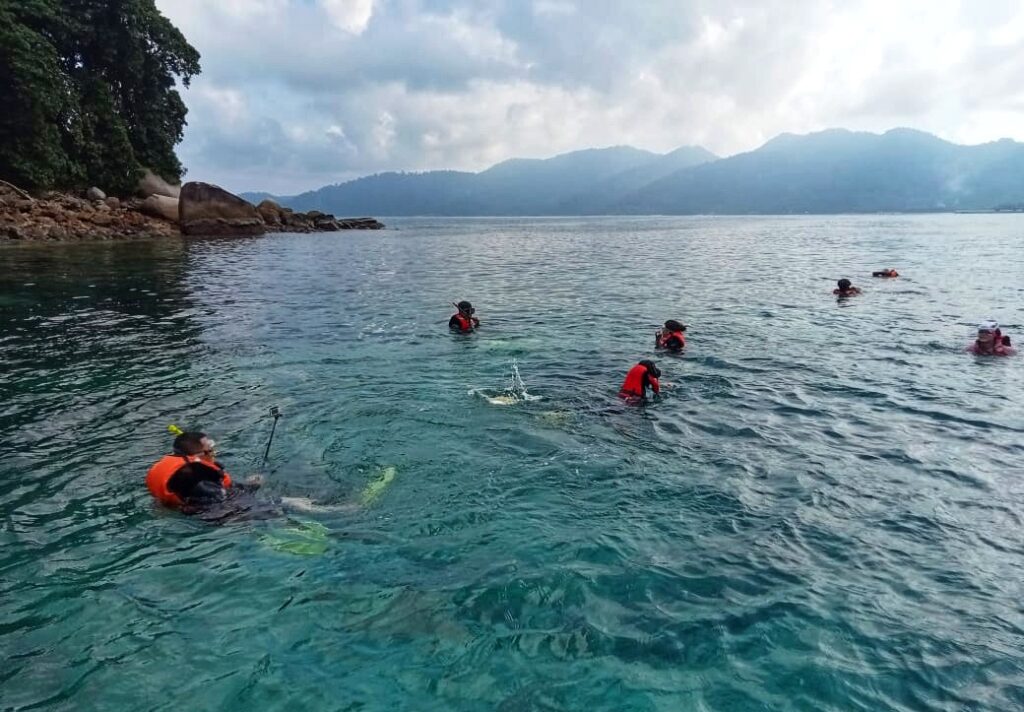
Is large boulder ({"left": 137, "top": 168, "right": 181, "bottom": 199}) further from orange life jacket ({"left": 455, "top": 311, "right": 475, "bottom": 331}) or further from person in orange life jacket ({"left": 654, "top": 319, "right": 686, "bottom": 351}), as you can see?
person in orange life jacket ({"left": 654, "top": 319, "right": 686, "bottom": 351})

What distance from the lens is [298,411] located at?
12.4m

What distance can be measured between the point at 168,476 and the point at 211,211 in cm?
6362

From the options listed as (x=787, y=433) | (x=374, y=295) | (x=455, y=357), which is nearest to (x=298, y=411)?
(x=455, y=357)

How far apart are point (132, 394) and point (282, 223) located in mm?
73360

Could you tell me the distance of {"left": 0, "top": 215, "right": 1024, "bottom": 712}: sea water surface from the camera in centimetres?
539

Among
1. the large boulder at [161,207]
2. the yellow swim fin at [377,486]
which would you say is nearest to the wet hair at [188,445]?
the yellow swim fin at [377,486]

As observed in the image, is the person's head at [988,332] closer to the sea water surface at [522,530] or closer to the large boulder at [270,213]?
the sea water surface at [522,530]

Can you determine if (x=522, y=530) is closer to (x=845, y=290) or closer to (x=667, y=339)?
(x=667, y=339)

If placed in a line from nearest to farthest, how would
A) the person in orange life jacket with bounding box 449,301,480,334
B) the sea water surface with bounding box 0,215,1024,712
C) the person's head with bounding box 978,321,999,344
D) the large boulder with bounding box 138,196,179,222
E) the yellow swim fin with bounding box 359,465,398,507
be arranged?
the sea water surface with bounding box 0,215,1024,712, the yellow swim fin with bounding box 359,465,398,507, the person's head with bounding box 978,321,999,344, the person in orange life jacket with bounding box 449,301,480,334, the large boulder with bounding box 138,196,179,222

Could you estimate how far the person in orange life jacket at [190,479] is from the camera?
802cm

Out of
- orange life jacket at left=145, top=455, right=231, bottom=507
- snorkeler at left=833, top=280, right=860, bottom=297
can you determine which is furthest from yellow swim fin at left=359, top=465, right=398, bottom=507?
snorkeler at left=833, top=280, right=860, bottom=297

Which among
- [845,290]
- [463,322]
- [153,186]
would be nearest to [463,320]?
[463,322]

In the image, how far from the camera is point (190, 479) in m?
8.02

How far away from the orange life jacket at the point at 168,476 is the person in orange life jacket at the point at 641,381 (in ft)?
26.0
